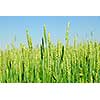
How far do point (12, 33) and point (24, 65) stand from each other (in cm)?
23

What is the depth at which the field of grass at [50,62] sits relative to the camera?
2.34 m

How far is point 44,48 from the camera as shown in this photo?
93.0 inches

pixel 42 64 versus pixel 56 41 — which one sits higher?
pixel 56 41

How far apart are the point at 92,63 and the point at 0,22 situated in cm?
67

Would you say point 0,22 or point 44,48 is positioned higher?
point 0,22

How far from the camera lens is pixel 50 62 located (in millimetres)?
2355

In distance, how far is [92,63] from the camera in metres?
2.35

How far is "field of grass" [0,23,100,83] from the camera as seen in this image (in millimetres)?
2342
